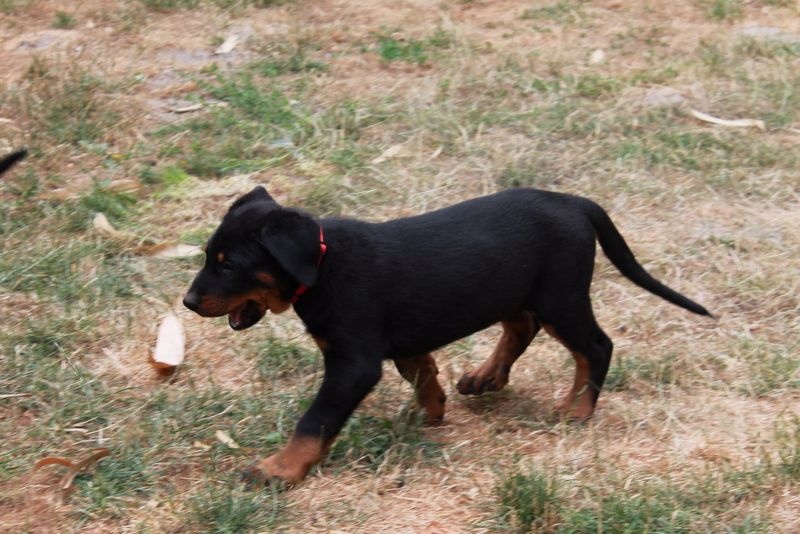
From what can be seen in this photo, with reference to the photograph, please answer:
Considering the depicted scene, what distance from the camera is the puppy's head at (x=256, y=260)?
4.43 metres

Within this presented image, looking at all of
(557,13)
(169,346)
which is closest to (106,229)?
(169,346)

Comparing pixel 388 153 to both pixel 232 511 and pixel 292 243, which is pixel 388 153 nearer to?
pixel 292 243

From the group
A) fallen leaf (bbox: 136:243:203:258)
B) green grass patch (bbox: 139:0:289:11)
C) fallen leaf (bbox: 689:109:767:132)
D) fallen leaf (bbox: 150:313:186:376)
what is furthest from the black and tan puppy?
green grass patch (bbox: 139:0:289:11)

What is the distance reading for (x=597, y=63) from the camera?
351 inches

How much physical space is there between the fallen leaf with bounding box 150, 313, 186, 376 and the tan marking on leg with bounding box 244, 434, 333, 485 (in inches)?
42.9

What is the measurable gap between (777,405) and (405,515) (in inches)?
72.2

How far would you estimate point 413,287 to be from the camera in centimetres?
476

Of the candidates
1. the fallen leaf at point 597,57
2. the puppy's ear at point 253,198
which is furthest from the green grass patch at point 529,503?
the fallen leaf at point 597,57

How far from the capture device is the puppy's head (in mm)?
4426

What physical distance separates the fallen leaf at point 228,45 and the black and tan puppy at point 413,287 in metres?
4.32

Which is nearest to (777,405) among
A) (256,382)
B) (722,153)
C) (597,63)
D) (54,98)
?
(256,382)

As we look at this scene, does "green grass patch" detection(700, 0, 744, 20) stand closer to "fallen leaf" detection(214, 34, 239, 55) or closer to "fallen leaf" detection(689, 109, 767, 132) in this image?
"fallen leaf" detection(689, 109, 767, 132)

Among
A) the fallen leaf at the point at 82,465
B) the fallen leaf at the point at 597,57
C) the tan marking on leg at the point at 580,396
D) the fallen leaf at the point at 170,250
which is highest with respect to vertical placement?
the fallen leaf at the point at 82,465

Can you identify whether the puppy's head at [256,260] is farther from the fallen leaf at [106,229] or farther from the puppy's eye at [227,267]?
the fallen leaf at [106,229]
